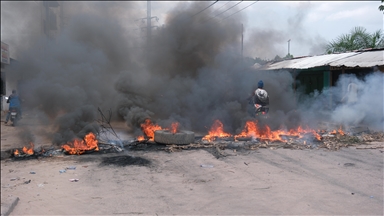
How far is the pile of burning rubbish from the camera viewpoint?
8.27 metres

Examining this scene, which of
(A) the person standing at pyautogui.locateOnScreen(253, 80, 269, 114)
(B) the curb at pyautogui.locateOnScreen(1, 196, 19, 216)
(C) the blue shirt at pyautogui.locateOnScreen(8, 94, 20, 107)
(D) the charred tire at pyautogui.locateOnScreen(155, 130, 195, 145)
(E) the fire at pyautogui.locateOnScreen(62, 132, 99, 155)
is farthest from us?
(C) the blue shirt at pyautogui.locateOnScreen(8, 94, 20, 107)

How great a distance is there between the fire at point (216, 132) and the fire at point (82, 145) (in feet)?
11.1

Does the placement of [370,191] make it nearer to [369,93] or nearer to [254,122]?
[254,122]

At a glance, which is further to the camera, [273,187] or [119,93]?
[119,93]

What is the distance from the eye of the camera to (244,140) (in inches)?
383

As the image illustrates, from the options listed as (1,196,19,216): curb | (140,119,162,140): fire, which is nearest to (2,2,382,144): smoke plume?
(140,119,162,140): fire

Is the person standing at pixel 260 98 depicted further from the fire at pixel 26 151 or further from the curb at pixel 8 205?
the curb at pixel 8 205

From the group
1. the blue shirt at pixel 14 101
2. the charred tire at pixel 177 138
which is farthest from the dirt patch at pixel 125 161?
the blue shirt at pixel 14 101

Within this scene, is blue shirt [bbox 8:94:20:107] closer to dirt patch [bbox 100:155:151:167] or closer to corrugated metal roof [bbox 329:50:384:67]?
dirt patch [bbox 100:155:151:167]

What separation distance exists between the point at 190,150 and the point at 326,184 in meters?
3.71

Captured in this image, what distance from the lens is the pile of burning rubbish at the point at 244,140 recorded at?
27.1 feet

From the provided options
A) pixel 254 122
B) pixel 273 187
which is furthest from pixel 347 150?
pixel 273 187

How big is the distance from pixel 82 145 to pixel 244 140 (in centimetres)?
473

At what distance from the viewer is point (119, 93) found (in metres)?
12.5
